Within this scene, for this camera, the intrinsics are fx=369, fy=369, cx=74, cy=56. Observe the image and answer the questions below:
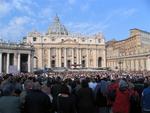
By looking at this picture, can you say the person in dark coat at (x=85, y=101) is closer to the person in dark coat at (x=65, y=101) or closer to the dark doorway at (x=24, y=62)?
the person in dark coat at (x=65, y=101)

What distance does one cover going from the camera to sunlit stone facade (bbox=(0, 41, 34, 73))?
7056 centimetres

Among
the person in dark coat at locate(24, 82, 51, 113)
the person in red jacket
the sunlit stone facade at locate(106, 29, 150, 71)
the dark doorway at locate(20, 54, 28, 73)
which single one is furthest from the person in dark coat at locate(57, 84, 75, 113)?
the sunlit stone facade at locate(106, 29, 150, 71)

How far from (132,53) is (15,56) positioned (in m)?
54.3

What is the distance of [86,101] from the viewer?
9.68 metres

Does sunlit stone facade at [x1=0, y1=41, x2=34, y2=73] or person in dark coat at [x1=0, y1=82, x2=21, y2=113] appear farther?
sunlit stone facade at [x1=0, y1=41, x2=34, y2=73]

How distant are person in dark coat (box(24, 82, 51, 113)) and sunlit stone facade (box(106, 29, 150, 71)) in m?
92.7

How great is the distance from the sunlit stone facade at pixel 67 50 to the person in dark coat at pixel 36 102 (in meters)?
108

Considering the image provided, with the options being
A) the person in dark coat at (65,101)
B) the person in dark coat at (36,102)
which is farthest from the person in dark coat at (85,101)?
the person in dark coat at (36,102)

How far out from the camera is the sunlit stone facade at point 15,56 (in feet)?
232

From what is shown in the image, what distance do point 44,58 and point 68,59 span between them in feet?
26.9

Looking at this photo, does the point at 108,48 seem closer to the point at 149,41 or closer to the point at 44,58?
the point at 149,41

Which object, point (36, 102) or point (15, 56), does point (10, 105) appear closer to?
point (36, 102)

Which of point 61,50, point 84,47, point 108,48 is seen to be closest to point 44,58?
point 61,50

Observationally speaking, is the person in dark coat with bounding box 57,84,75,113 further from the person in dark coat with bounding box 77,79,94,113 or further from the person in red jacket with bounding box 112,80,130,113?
the person in red jacket with bounding box 112,80,130,113
